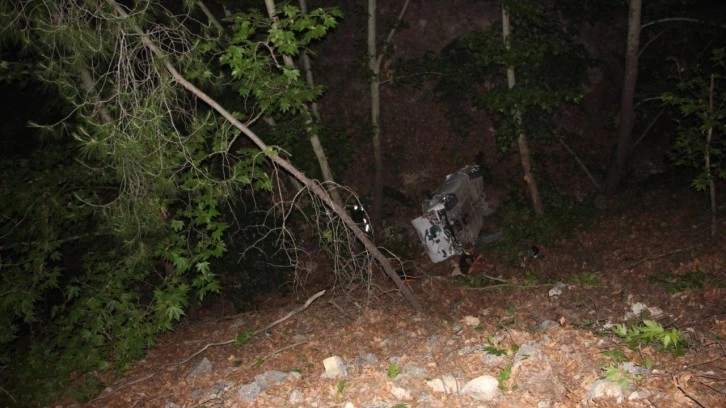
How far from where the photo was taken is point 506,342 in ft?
16.6

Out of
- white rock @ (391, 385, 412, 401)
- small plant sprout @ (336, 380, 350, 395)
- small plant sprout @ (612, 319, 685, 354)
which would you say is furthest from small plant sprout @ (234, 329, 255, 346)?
small plant sprout @ (612, 319, 685, 354)

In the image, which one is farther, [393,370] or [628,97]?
[628,97]

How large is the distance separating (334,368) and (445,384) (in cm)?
140

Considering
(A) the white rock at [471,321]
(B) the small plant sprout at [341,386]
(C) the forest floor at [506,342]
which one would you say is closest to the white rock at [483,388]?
(C) the forest floor at [506,342]

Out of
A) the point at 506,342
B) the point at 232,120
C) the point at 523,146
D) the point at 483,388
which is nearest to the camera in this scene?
the point at 483,388

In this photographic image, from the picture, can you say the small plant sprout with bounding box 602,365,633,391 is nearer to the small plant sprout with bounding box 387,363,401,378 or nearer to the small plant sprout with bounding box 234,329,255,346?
the small plant sprout with bounding box 387,363,401,378

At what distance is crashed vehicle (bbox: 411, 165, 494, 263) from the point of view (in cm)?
1001

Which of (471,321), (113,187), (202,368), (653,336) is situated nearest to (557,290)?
(471,321)

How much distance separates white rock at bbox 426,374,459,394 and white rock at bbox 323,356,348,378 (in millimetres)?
1101

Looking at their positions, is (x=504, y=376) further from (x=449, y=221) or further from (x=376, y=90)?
(x=376, y=90)

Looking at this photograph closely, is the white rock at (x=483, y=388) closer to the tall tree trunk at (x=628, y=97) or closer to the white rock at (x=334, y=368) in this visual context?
the white rock at (x=334, y=368)

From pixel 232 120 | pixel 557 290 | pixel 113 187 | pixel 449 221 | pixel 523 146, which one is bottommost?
pixel 557 290

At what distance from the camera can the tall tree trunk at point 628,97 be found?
8500mm

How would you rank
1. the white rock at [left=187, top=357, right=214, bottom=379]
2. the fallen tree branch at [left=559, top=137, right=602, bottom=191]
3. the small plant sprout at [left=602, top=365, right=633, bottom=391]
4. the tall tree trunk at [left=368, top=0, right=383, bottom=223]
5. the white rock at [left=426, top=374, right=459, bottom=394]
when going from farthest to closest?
the fallen tree branch at [left=559, top=137, right=602, bottom=191] → the tall tree trunk at [left=368, top=0, right=383, bottom=223] → the white rock at [left=187, top=357, right=214, bottom=379] → the white rock at [left=426, top=374, right=459, bottom=394] → the small plant sprout at [left=602, top=365, right=633, bottom=391]
